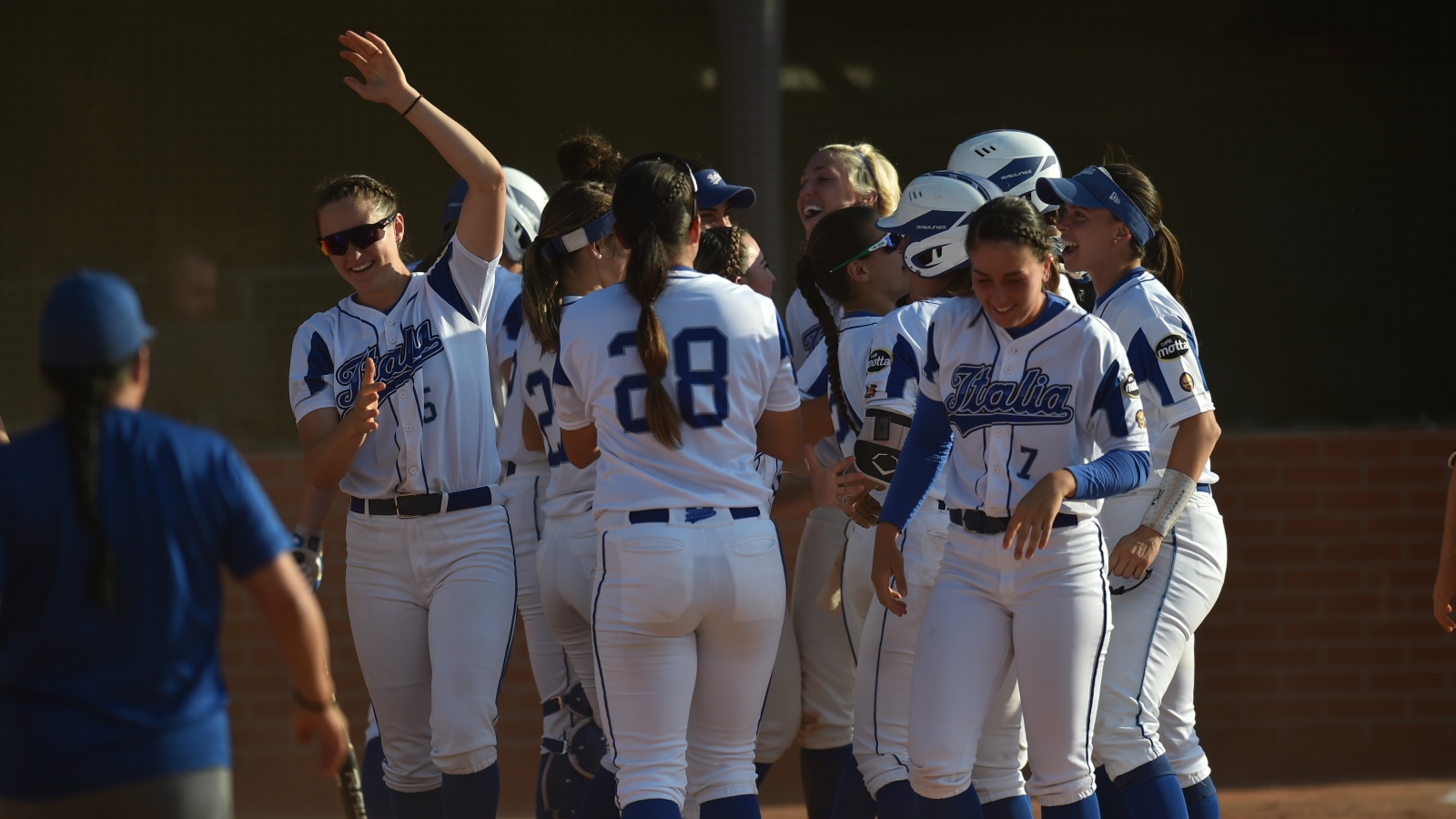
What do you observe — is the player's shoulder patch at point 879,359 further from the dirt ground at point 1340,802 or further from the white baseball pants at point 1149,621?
the dirt ground at point 1340,802

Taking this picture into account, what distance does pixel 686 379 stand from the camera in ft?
9.87

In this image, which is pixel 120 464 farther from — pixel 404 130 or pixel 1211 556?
pixel 404 130

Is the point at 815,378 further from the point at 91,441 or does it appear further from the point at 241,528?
the point at 91,441

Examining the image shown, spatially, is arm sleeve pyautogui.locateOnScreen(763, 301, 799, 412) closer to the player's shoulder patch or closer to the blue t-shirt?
the player's shoulder patch

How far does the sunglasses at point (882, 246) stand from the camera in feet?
12.5

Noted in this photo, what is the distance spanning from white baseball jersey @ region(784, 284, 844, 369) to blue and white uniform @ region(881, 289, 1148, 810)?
106 cm

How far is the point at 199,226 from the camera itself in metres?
7.87

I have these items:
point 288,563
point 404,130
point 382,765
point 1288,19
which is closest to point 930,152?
point 1288,19

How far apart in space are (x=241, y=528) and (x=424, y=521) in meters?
1.24

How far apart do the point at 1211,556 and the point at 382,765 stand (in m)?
2.14

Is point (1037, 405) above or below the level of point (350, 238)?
below

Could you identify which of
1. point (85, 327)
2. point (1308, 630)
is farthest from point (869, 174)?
point (85, 327)

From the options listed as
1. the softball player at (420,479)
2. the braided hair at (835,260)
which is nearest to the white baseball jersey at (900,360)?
the braided hair at (835,260)

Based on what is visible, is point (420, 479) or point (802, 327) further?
point (802, 327)
